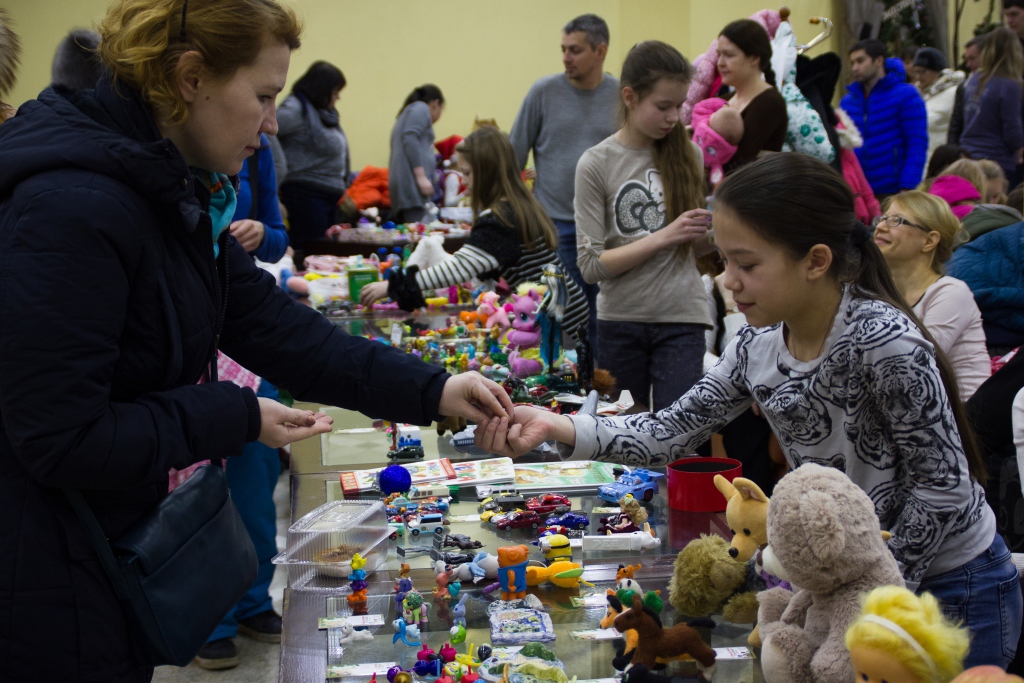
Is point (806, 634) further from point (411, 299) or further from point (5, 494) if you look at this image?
point (411, 299)

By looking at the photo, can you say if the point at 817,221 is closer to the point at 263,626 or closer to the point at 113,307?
the point at 113,307

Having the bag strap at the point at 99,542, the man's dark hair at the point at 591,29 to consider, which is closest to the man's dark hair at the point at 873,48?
the man's dark hair at the point at 591,29

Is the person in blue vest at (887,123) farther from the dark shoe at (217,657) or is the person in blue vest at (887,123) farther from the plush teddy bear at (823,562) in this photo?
the plush teddy bear at (823,562)

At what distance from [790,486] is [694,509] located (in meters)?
0.75

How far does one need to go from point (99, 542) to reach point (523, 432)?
0.81 meters

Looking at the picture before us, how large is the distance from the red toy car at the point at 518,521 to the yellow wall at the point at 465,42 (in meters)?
9.22

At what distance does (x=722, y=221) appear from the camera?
1543 mm

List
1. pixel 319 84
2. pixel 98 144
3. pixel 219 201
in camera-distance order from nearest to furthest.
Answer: pixel 98 144, pixel 219 201, pixel 319 84

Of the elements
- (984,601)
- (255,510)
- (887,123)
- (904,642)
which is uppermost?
(887,123)

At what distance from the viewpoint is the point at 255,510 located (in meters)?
2.84

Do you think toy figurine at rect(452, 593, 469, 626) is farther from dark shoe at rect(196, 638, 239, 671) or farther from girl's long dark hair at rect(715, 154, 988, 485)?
dark shoe at rect(196, 638, 239, 671)

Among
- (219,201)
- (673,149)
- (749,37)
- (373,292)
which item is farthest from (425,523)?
(749,37)

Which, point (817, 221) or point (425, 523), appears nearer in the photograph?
point (817, 221)

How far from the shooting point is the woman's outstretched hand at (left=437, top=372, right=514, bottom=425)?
164 centimetres
